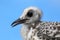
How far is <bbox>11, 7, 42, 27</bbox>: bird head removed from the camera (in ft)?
48.0

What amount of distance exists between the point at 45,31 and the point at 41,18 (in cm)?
57

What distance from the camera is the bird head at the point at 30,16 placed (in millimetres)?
14631

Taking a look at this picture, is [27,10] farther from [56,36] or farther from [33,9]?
[56,36]

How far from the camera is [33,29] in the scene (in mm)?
14516

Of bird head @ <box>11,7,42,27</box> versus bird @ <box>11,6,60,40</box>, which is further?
bird head @ <box>11,7,42,27</box>

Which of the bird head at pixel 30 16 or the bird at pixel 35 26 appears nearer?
the bird at pixel 35 26

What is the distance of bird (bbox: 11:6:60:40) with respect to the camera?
1430 centimetres

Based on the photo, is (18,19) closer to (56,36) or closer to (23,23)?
(23,23)

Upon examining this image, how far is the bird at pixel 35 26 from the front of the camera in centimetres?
1430

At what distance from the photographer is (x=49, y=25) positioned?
14469mm

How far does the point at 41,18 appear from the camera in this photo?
14.8 meters

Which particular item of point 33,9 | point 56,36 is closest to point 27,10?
point 33,9

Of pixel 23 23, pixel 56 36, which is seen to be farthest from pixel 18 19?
pixel 56 36

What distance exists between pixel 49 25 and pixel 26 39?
2.20ft
